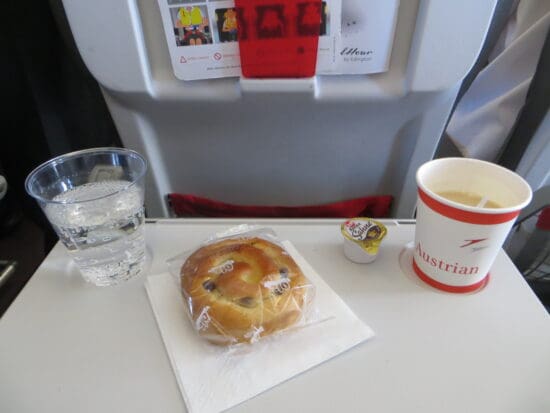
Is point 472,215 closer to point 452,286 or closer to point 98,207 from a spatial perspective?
point 452,286

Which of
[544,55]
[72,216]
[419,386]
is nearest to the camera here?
[419,386]

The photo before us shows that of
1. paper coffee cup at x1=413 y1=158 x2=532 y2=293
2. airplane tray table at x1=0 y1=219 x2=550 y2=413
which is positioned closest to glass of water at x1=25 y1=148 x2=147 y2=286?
airplane tray table at x1=0 y1=219 x2=550 y2=413

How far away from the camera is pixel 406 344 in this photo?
1.37 ft

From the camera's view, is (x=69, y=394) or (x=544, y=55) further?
(x=544, y=55)

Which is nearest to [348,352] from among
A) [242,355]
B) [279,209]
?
[242,355]

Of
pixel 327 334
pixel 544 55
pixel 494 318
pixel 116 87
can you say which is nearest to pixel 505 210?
pixel 494 318

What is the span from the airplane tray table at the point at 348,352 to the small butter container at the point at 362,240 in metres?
0.02

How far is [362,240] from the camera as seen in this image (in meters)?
Result: 0.51

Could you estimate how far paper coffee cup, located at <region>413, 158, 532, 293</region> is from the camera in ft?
1.38

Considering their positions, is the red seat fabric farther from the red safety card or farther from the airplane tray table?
the red safety card

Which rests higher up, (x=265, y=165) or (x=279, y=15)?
(x=279, y=15)

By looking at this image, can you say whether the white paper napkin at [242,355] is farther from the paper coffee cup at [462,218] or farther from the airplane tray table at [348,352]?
the paper coffee cup at [462,218]

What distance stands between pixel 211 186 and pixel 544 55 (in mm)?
576

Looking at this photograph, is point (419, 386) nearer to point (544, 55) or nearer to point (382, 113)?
point (382, 113)
